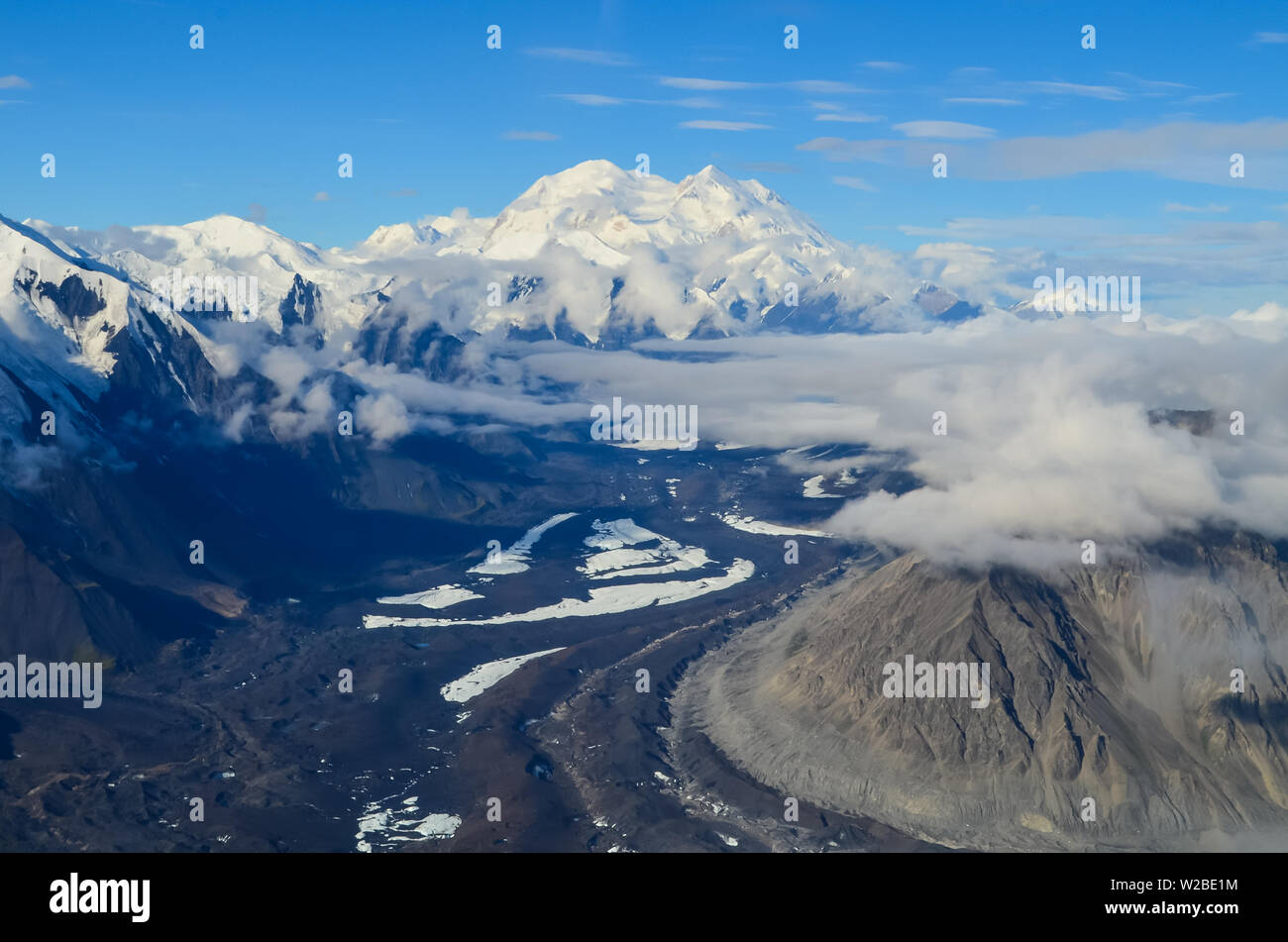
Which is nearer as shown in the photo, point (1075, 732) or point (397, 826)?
point (397, 826)

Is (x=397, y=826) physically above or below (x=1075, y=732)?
below

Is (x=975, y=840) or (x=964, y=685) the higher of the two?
(x=964, y=685)
